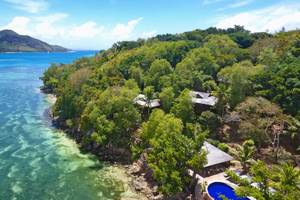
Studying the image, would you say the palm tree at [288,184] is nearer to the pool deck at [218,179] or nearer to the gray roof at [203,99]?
the pool deck at [218,179]

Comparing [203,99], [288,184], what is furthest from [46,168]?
[288,184]

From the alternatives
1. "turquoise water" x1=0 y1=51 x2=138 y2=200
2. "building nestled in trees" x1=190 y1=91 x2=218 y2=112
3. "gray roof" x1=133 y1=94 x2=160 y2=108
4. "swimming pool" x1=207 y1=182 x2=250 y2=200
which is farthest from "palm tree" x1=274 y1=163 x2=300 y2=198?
"gray roof" x1=133 y1=94 x2=160 y2=108

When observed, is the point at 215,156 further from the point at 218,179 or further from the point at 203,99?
the point at 203,99

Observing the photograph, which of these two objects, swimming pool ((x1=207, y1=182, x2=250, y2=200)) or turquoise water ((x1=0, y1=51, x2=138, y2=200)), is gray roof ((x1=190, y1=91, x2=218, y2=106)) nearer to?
turquoise water ((x1=0, y1=51, x2=138, y2=200))

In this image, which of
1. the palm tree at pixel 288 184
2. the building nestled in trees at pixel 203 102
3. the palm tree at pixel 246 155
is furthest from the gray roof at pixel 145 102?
the palm tree at pixel 288 184

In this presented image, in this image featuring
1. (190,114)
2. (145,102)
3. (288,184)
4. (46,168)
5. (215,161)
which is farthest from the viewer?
(145,102)

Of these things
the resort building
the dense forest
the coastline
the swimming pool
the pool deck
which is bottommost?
the coastline
